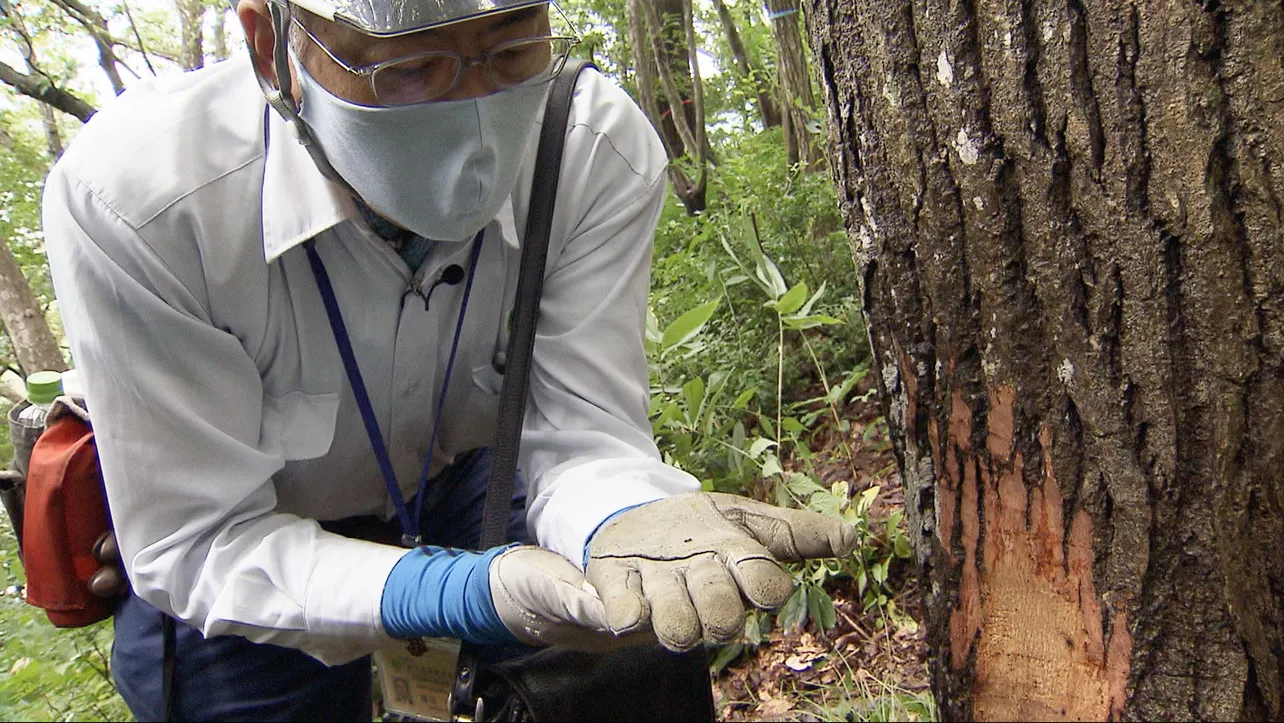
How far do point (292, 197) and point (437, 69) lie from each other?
1.14 ft

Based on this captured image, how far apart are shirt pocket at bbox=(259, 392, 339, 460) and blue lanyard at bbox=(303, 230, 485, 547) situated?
6cm

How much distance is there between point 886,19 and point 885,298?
0.43m

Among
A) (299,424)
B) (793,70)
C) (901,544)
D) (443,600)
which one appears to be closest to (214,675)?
(299,424)

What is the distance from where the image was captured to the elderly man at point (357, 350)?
1332 mm

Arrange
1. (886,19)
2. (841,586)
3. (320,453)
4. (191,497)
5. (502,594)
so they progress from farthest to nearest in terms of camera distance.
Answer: (841,586) < (320,453) < (191,497) < (502,594) < (886,19)

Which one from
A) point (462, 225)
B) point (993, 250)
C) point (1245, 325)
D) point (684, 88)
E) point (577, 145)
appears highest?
point (684, 88)

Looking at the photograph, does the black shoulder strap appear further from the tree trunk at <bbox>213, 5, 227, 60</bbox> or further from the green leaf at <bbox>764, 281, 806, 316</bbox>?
the tree trunk at <bbox>213, 5, 227, 60</bbox>

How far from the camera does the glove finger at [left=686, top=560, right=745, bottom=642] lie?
3.77 feet

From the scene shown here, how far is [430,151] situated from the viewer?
1.45 meters

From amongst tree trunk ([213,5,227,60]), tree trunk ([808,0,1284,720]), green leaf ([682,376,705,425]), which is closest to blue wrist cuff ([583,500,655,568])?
tree trunk ([808,0,1284,720])

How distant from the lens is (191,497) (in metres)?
1.50

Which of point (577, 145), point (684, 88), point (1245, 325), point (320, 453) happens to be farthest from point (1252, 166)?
point (684, 88)

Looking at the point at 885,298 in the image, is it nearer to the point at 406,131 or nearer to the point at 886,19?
the point at 886,19

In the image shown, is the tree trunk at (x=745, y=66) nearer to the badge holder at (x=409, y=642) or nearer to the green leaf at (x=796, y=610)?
Answer: the green leaf at (x=796, y=610)
